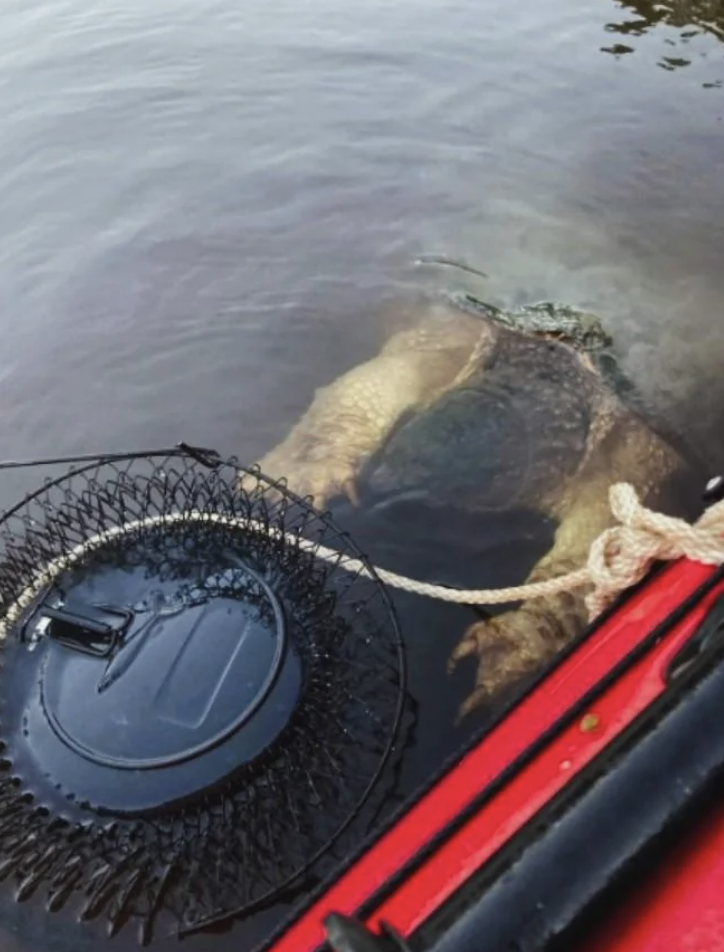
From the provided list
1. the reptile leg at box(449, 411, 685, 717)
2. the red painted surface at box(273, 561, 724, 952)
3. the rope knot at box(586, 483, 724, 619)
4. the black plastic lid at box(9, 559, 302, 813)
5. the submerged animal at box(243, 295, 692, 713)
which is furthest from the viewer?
the submerged animal at box(243, 295, 692, 713)

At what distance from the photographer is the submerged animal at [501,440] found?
384 cm

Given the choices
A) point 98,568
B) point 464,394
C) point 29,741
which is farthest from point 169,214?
point 29,741

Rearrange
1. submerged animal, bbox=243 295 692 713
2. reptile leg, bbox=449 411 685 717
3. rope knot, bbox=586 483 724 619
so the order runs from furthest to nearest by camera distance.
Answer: submerged animal, bbox=243 295 692 713
reptile leg, bbox=449 411 685 717
rope knot, bbox=586 483 724 619

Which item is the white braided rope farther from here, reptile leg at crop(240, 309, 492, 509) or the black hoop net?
reptile leg at crop(240, 309, 492, 509)

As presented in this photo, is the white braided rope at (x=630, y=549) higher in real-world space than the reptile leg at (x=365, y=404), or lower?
higher

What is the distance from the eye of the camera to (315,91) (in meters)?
7.33

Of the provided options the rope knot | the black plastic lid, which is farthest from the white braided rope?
the black plastic lid

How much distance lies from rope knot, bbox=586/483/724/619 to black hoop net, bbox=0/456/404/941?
78 cm

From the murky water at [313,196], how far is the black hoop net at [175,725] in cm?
41

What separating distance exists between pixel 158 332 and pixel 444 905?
4560 mm

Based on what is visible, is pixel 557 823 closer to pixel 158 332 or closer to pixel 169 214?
pixel 158 332

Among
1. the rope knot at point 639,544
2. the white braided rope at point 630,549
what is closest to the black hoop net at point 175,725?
the white braided rope at point 630,549

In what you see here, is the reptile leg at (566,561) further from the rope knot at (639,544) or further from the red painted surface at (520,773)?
the red painted surface at (520,773)

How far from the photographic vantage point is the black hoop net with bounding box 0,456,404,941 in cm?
232
